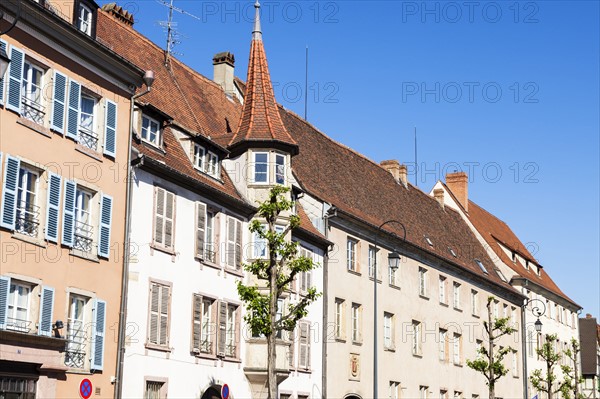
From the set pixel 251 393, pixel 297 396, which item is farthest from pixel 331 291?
pixel 251 393

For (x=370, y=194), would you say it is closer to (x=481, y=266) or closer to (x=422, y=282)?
(x=422, y=282)

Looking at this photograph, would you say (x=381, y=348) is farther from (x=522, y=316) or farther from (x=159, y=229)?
(x=522, y=316)

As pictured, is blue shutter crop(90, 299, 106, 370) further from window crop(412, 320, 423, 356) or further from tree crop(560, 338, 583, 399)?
tree crop(560, 338, 583, 399)

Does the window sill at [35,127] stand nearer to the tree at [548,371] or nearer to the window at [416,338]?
the window at [416,338]

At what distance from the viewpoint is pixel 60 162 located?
2375cm

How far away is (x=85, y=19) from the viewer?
86.3 ft

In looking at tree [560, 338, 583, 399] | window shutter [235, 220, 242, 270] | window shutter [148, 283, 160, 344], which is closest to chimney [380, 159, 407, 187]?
tree [560, 338, 583, 399]

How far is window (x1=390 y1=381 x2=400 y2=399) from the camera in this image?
43922 mm

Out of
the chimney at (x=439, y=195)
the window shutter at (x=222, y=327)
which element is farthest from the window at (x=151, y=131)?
the chimney at (x=439, y=195)

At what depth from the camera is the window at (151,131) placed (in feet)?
93.9

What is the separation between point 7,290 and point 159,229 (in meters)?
7.40

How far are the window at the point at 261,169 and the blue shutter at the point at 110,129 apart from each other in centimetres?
851

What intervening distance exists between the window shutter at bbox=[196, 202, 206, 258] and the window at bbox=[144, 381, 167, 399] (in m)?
4.43

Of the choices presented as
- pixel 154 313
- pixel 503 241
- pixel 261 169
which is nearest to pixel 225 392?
pixel 154 313
